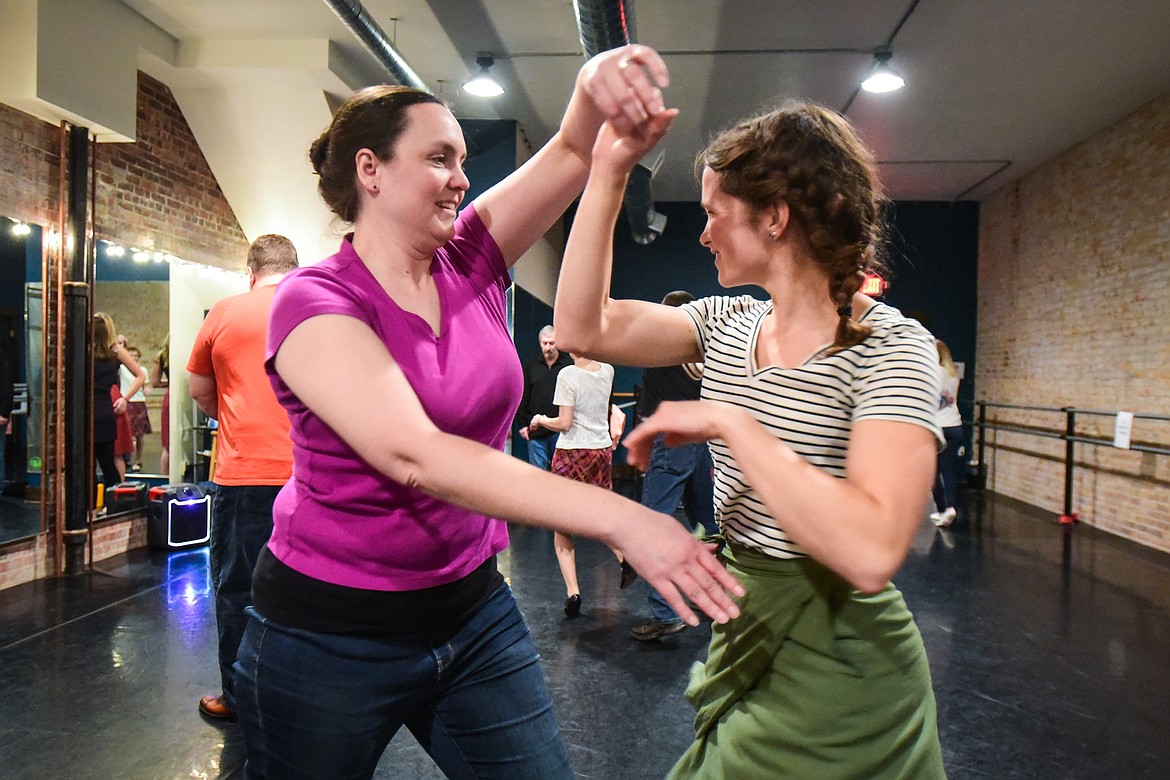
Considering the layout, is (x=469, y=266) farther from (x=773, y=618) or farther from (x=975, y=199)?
(x=975, y=199)

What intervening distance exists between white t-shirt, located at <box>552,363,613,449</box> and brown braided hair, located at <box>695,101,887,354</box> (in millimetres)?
3351

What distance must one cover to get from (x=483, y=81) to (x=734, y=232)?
5852 mm

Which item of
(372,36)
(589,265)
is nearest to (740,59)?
(372,36)

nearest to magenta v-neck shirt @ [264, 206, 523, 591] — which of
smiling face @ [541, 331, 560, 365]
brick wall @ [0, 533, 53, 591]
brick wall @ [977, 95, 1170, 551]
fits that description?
brick wall @ [0, 533, 53, 591]

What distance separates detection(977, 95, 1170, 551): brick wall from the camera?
22.2 feet

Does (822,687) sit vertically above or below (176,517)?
above

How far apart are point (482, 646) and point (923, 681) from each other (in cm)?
65

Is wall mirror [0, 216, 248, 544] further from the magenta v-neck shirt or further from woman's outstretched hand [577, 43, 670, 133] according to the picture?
woman's outstretched hand [577, 43, 670, 133]

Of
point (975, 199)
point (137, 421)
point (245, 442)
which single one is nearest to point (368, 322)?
point (245, 442)

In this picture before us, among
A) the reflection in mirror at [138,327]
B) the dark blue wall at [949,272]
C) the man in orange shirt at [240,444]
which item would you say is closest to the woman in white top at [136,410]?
the reflection in mirror at [138,327]

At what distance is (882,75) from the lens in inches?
235

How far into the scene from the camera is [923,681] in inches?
41.5

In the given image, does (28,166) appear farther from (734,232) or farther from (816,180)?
(816,180)

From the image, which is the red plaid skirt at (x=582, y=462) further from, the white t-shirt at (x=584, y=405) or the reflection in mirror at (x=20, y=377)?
the reflection in mirror at (x=20, y=377)
